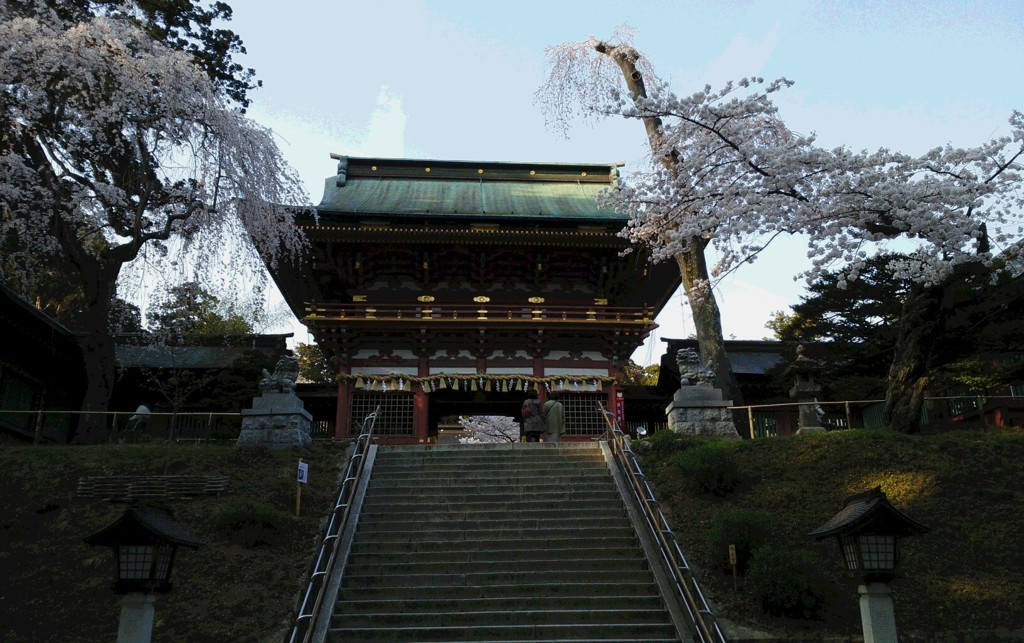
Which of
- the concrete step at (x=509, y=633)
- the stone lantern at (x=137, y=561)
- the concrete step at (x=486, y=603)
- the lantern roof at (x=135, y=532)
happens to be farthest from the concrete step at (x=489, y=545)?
the lantern roof at (x=135, y=532)

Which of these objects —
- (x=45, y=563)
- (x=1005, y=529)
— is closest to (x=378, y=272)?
(x=45, y=563)

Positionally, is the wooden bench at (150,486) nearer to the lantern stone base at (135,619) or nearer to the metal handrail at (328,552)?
the metal handrail at (328,552)

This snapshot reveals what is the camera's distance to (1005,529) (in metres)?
12.0

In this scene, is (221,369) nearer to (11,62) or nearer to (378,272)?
(378,272)

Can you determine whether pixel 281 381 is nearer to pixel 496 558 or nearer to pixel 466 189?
pixel 496 558

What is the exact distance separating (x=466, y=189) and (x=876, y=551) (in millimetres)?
24346

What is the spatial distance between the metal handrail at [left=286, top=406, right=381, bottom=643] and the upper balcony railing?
27.0ft

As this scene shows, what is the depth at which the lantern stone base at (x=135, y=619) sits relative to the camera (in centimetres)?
790

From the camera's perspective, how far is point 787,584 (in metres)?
10.2

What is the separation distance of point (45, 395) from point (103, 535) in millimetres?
18976

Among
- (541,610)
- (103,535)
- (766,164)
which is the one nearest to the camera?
(103,535)

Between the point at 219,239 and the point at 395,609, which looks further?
the point at 219,239

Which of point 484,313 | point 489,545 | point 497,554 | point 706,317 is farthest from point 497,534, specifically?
point 484,313

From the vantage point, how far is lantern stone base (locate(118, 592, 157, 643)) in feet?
25.9
